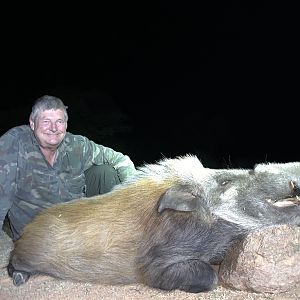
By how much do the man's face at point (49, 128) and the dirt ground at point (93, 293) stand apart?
3.82ft

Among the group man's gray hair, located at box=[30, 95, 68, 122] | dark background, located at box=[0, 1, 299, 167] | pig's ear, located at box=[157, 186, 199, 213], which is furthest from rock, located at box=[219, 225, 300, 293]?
dark background, located at box=[0, 1, 299, 167]

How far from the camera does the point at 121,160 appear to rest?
14.8 feet

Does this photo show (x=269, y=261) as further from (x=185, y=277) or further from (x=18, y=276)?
→ (x=18, y=276)

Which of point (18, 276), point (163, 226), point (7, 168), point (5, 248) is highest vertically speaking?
point (7, 168)

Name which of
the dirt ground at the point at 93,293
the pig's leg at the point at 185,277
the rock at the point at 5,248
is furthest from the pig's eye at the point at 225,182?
the rock at the point at 5,248

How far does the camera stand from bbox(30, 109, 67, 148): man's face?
164 inches

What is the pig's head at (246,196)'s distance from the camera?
120 inches

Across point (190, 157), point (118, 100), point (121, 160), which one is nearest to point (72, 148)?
point (121, 160)

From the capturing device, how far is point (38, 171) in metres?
4.28

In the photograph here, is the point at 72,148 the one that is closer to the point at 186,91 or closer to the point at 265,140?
the point at 265,140

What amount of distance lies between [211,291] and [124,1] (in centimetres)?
2160

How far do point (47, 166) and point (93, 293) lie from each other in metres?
1.49

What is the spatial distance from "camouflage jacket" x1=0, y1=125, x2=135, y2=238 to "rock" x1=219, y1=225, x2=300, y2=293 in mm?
1630

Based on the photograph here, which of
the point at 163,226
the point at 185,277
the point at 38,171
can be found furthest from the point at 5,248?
the point at 185,277
